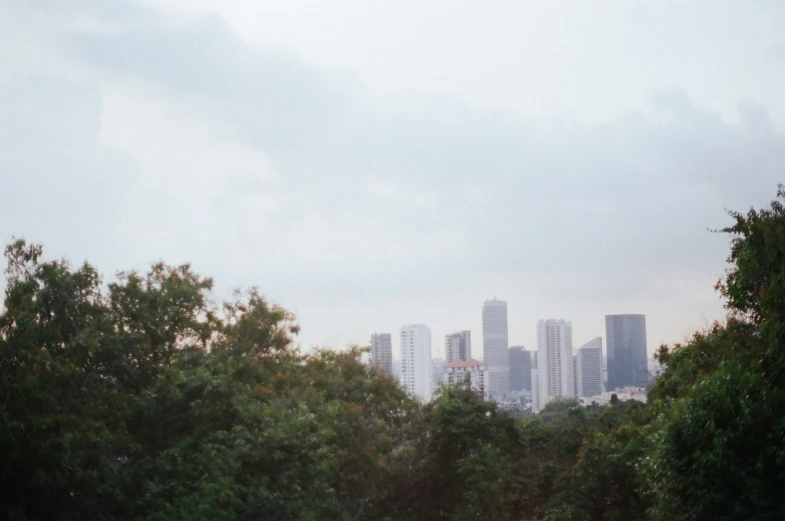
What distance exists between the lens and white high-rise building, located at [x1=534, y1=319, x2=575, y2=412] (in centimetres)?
5747

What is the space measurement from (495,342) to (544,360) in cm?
751

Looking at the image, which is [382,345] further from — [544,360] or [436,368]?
[544,360]

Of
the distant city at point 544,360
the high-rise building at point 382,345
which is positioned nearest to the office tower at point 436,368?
the distant city at point 544,360

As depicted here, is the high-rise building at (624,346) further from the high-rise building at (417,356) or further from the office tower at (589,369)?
the high-rise building at (417,356)

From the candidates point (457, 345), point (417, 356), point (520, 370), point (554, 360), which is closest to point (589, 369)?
Result: point (554, 360)

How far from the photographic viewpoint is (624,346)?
5116 cm

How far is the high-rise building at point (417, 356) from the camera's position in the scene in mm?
36469

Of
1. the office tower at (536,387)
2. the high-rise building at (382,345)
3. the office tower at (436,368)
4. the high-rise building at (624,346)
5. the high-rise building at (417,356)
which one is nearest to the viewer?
the high-rise building at (382,345)

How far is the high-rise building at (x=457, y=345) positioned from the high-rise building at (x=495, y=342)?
7.74 meters

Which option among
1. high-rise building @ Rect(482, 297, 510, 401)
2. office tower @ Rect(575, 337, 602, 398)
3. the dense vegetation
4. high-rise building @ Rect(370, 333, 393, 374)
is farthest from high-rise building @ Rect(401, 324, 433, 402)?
office tower @ Rect(575, 337, 602, 398)

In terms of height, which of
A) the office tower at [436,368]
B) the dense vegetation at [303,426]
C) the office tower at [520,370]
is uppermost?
the office tower at [520,370]

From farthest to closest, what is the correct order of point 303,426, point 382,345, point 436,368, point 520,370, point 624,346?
point 520,370 → point 624,346 → point 436,368 → point 382,345 → point 303,426

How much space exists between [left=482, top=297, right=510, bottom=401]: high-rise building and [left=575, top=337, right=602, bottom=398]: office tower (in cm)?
525

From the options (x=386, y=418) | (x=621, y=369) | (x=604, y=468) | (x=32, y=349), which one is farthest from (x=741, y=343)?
(x=621, y=369)
